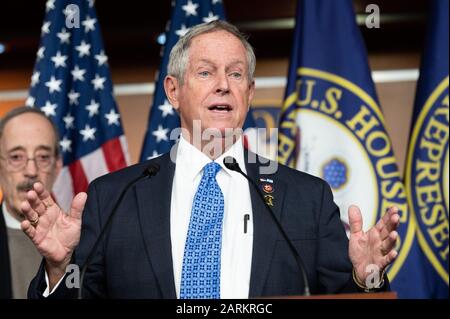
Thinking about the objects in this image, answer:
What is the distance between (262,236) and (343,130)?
1548 mm

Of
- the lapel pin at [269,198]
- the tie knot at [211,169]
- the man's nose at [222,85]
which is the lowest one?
the lapel pin at [269,198]

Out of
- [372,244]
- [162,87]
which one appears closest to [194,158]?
[372,244]

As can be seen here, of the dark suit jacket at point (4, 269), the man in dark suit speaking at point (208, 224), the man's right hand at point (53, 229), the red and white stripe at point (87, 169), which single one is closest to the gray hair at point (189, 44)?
the man in dark suit speaking at point (208, 224)

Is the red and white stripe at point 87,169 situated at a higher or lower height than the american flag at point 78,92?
lower

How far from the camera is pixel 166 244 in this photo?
211 centimetres

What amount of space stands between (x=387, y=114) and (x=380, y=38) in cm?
47

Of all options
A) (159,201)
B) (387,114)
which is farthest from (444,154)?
(159,201)

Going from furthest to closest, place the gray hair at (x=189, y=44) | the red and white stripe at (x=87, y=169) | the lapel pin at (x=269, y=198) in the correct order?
the red and white stripe at (x=87, y=169), the gray hair at (x=189, y=44), the lapel pin at (x=269, y=198)

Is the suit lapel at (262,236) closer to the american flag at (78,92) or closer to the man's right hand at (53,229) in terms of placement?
the man's right hand at (53,229)

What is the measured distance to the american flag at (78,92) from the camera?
3766 mm

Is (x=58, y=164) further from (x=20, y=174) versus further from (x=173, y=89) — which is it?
(x=173, y=89)

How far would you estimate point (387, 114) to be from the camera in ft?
15.1

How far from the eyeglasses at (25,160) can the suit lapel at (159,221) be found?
1.16 m
